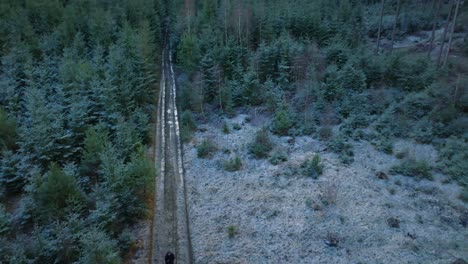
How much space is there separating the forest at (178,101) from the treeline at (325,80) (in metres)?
0.15

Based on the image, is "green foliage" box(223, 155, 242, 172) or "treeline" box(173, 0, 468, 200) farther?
"treeline" box(173, 0, 468, 200)

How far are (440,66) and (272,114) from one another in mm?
19348

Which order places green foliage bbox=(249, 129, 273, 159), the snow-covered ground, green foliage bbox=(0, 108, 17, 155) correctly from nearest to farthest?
the snow-covered ground < green foliage bbox=(0, 108, 17, 155) < green foliage bbox=(249, 129, 273, 159)

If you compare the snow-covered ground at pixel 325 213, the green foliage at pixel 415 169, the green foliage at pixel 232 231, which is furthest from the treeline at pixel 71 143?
the green foliage at pixel 415 169

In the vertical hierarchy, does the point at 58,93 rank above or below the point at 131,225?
above

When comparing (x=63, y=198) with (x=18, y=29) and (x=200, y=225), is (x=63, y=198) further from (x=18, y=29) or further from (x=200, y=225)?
(x=18, y=29)

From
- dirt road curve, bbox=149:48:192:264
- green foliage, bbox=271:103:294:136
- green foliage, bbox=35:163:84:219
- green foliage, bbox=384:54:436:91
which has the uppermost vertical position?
green foliage, bbox=384:54:436:91

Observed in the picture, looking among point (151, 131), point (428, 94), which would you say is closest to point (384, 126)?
point (428, 94)

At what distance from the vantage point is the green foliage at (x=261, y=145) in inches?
1027

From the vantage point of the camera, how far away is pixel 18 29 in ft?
133

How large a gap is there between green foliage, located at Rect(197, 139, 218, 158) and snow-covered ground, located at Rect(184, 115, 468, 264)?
103cm

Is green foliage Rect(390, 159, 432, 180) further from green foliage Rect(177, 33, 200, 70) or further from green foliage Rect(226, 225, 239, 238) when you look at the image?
green foliage Rect(177, 33, 200, 70)

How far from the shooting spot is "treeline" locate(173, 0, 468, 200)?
26672mm

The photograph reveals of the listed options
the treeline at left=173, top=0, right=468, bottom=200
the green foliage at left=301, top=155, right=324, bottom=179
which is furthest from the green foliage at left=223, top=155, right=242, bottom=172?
the treeline at left=173, top=0, right=468, bottom=200
